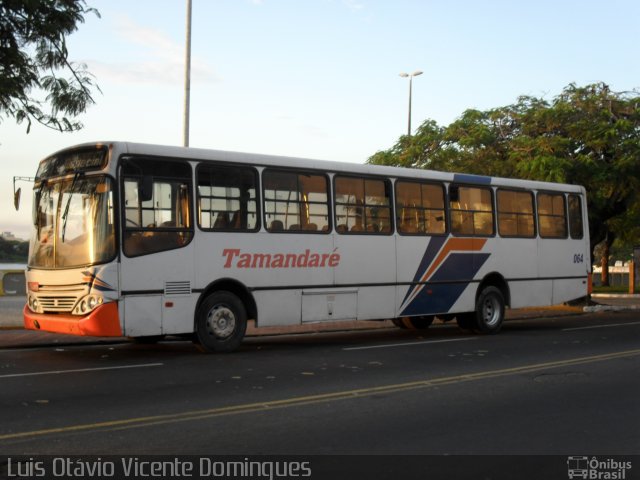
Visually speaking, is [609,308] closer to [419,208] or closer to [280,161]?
[419,208]

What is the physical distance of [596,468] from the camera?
6191 mm

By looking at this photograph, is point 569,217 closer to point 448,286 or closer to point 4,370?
point 448,286

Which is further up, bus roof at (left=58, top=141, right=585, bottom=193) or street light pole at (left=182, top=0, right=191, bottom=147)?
street light pole at (left=182, top=0, right=191, bottom=147)

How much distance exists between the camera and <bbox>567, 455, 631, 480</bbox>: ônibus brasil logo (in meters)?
6.02

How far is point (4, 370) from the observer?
1103 cm

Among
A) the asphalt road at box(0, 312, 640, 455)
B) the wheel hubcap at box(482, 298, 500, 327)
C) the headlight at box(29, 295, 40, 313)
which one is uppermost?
Result: the headlight at box(29, 295, 40, 313)

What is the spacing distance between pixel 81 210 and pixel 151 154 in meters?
1.35

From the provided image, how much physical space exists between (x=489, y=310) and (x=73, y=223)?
31.2ft

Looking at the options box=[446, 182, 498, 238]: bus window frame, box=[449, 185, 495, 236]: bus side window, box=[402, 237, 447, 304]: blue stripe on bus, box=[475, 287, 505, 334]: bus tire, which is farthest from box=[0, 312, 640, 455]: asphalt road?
box=[449, 185, 495, 236]: bus side window

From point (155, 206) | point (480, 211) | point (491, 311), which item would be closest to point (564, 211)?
point (480, 211)

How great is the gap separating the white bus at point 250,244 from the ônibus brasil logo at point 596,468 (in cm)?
760

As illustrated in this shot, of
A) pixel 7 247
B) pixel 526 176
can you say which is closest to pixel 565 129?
pixel 526 176

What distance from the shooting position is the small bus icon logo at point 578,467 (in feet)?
19.9

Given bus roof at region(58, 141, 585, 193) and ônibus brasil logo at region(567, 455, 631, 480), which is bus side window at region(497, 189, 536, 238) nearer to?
bus roof at region(58, 141, 585, 193)
